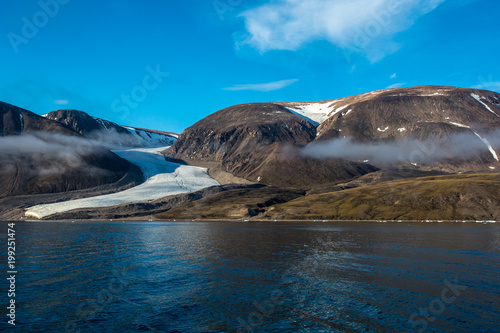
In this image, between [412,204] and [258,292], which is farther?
[412,204]

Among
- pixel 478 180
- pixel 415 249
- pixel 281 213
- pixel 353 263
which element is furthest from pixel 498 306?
pixel 478 180

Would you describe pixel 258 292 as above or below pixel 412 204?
below

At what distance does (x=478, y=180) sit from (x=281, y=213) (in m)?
102

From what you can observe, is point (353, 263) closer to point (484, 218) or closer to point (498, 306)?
point (498, 306)

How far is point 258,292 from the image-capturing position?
33969 mm

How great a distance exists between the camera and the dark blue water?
25.3 metres

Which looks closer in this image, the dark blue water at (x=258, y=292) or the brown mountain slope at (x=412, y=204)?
the dark blue water at (x=258, y=292)

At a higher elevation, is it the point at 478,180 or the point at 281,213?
the point at 478,180

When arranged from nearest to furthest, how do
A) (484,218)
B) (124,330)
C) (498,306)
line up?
(124,330) → (498,306) → (484,218)

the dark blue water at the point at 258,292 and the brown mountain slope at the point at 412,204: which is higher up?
the brown mountain slope at the point at 412,204

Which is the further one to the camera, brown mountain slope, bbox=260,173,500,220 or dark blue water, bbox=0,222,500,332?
brown mountain slope, bbox=260,173,500,220

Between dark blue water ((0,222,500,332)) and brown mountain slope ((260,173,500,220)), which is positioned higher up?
brown mountain slope ((260,173,500,220))

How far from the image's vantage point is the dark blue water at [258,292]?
25.3 metres

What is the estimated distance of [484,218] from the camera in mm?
146500
